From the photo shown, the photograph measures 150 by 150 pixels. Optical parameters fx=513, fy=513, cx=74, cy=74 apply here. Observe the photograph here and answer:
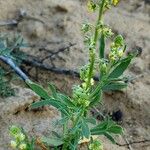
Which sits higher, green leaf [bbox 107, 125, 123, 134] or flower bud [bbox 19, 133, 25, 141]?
green leaf [bbox 107, 125, 123, 134]

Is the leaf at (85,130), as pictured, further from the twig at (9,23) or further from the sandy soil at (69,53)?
the twig at (9,23)

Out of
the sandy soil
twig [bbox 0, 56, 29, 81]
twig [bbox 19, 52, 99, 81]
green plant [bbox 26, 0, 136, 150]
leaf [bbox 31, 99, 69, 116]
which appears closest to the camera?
green plant [bbox 26, 0, 136, 150]

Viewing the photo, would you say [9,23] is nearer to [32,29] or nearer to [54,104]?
[32,29]

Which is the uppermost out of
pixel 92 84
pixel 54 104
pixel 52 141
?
pixel 92 84

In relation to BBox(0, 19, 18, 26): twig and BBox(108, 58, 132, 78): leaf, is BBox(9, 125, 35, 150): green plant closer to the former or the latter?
BBox(108, 58, 132, 78): leaf

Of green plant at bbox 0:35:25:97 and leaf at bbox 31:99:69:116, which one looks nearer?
leaf at bbox 31:99:69:116

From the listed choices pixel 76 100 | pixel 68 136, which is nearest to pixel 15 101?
pixel 68 136

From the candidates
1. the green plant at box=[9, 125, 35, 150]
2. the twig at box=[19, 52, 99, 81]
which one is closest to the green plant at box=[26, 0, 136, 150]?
the green plant at box=[9, 125, 35, 150]

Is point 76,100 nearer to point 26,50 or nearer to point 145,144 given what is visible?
point 145,144

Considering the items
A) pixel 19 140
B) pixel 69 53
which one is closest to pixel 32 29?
pixel 69 53

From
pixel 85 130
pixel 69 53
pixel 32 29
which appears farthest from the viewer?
pixel 32 29

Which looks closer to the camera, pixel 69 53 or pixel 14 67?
pixel 14 67
